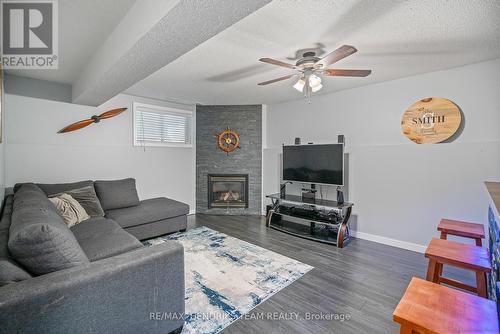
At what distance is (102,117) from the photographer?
3.66 meters

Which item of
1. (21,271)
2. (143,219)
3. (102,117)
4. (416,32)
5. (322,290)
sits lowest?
(322,290)

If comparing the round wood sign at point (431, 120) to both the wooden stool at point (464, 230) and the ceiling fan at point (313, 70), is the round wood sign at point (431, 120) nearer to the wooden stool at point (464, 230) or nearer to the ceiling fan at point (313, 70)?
the wooden stool at point (464, 230)

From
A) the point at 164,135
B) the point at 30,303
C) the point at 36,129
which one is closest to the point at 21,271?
the point at 30,303

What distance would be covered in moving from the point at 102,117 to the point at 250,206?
10.5ft

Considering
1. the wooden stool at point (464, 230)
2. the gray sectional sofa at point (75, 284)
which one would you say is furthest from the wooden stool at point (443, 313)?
A: the gray sectional sofa at point (75, 284)

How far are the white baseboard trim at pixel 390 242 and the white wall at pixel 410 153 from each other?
0.04ft

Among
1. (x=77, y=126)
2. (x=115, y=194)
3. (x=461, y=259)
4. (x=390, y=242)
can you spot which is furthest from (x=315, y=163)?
(x=77, y=126)

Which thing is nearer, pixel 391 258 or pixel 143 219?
pixel 391 258

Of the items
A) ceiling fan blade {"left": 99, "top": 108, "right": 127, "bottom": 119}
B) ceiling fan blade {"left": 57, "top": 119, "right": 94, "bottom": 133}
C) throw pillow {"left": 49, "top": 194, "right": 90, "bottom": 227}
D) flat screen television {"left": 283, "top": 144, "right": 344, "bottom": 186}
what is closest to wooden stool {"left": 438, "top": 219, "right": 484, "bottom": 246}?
flat screen television {"left": 283, "top": 144, "right": 344, "bottom": 186}

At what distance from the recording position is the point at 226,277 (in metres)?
2.32

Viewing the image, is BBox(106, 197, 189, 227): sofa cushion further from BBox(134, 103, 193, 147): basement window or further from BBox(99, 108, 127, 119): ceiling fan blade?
BBox(99, 108, 127, 119): ceiling fan blade

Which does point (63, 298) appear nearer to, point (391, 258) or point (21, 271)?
point (21, 271)

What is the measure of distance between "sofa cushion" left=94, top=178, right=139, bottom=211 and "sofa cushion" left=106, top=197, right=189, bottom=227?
114 mm

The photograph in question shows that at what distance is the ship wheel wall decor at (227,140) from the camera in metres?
4.83
